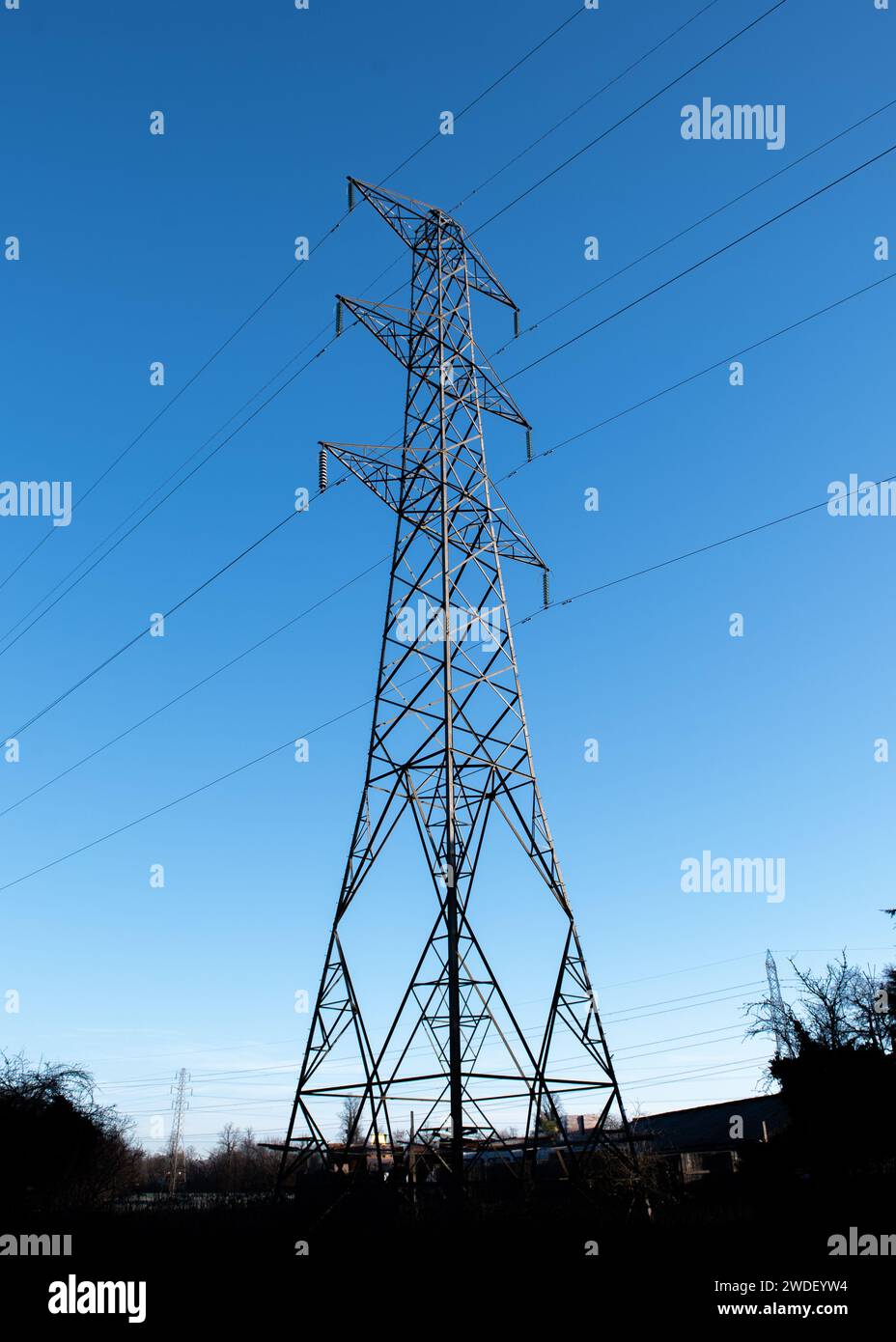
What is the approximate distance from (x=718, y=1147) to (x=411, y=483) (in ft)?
136

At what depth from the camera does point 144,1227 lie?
2141 cm
